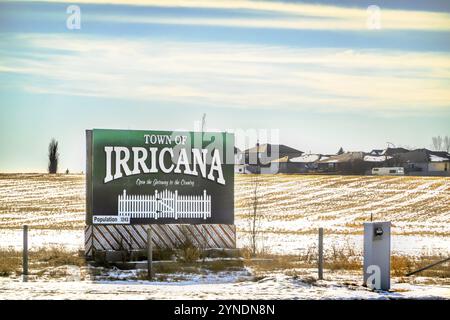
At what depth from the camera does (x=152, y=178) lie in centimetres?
1471

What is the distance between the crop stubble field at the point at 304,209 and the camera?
804 inches

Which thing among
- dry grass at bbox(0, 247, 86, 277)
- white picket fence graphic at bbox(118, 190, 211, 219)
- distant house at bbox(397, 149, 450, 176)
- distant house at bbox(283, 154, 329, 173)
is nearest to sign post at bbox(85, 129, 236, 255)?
white picket fence graphic at bbox(118, 190, 211, 219)

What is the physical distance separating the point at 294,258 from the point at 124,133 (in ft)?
14.5

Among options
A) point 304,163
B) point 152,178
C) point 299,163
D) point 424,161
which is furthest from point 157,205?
point 424,161

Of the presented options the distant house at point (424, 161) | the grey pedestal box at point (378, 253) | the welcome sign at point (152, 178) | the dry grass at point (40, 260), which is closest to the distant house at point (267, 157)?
the welcome sign at point (152, 178)

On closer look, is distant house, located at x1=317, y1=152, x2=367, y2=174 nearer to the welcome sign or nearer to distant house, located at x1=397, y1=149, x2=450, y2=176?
distant house, located at x1=397, y1=149, x2=450, y2=176

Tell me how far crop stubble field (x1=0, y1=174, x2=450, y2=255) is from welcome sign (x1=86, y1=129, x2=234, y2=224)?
95.9 inches

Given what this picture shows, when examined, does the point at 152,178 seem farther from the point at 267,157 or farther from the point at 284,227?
the point at 284,227

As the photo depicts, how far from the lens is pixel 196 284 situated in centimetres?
1195

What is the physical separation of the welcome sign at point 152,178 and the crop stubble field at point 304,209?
7.99 feet

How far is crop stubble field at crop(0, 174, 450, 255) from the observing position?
20.4 m

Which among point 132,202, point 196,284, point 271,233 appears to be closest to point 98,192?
point 132,202

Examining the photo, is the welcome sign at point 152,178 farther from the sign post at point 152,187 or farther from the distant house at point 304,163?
the distant house at point 304,163

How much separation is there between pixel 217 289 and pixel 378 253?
258cm
